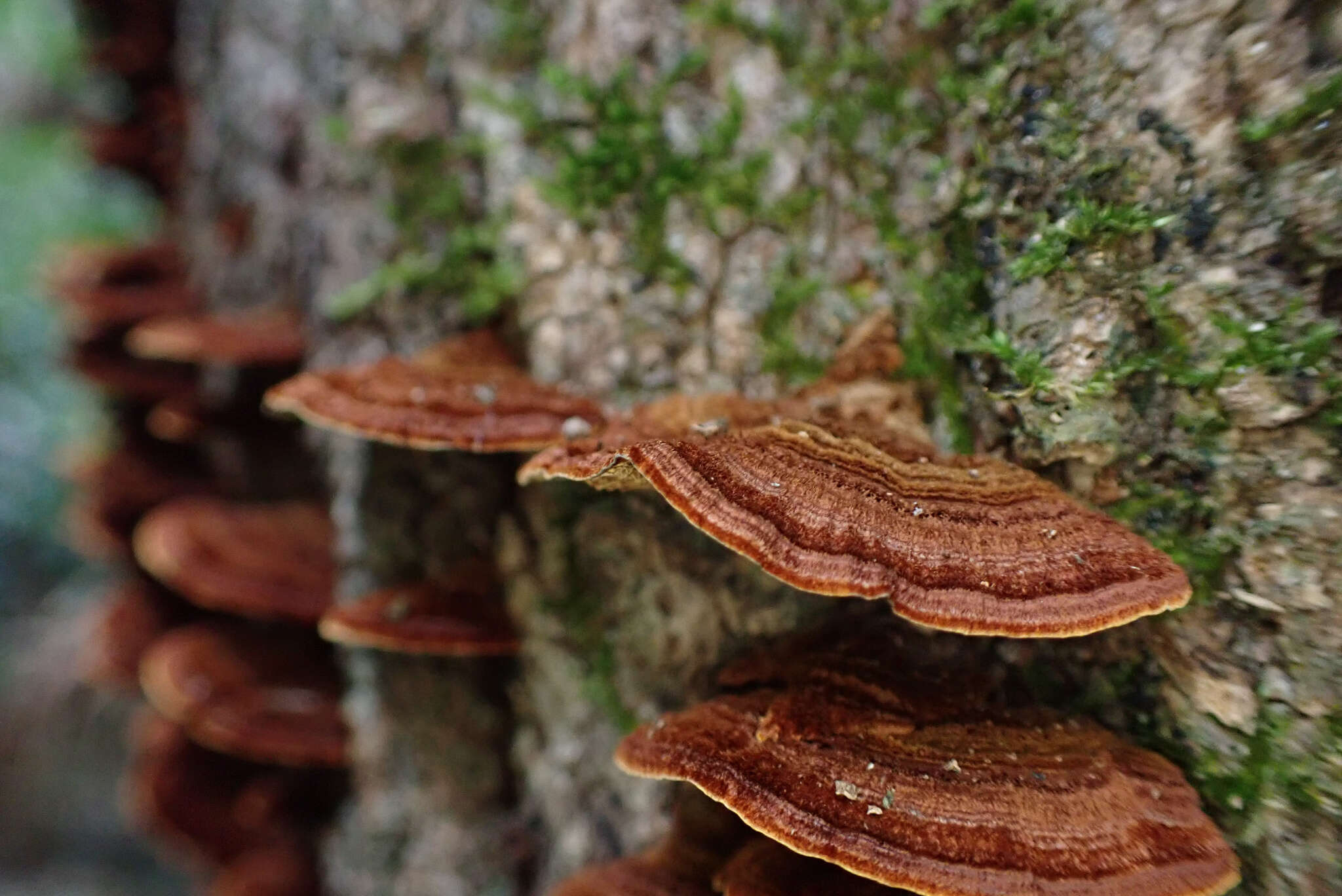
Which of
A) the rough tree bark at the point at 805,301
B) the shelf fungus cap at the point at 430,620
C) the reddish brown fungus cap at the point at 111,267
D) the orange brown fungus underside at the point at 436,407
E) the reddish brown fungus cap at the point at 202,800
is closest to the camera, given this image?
the rough tree bark at the point at 805,301

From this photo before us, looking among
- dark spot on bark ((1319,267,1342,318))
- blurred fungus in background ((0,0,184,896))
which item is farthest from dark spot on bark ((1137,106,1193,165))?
blurred fungus in background ((0,0,184,896))

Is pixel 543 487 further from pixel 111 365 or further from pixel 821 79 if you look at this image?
pixel 111 365

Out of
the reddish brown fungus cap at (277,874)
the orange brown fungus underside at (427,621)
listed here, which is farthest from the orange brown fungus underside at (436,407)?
the reddish brown fungus cap at (277,874)

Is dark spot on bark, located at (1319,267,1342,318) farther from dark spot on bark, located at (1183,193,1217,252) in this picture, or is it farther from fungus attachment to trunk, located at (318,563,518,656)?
fungus attachment to trunk, located at (318,563,518,656)

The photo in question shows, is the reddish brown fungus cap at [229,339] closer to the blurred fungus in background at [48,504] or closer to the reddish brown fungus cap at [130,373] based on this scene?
the reddish brown fungus cap at [130,373]

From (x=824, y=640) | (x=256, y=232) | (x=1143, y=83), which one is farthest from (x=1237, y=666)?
(x=256, y=232)

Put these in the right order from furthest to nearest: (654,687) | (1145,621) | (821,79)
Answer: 1. (654,687)
2. (821,79)
3. (1145,621)
